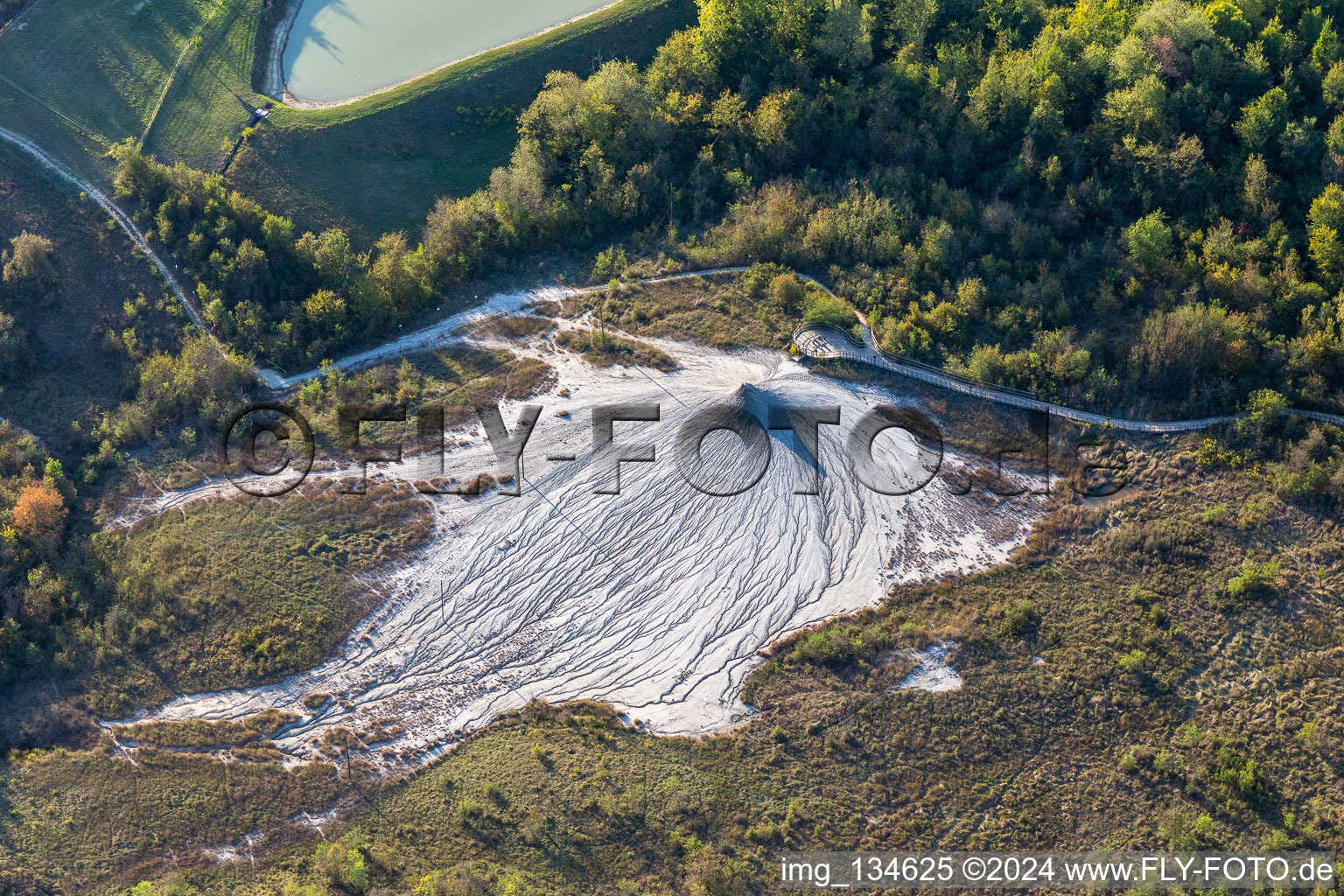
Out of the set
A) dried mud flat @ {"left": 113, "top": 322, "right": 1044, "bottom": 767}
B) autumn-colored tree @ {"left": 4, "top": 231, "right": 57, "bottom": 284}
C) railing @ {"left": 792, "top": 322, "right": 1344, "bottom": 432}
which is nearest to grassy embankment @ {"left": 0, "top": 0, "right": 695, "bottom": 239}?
autumn-colored tree @ {"left": 4, "top": 231, "right": 57, "bottom": 284}

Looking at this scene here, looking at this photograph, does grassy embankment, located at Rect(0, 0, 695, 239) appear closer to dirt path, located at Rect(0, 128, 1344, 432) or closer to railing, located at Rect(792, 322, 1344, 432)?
dirt path, located at Rect(0, 128, 1344, 432)

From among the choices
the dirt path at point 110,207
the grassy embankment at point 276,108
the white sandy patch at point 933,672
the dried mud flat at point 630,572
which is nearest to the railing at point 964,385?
the dried mud flat at point 630,572

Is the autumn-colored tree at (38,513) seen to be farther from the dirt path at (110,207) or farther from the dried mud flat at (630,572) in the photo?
the dirt path at (110,207)

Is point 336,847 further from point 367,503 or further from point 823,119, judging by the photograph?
point 823,119

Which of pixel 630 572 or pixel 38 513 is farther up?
pixel 38 513

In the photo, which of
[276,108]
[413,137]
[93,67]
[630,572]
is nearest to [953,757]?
[630,572]

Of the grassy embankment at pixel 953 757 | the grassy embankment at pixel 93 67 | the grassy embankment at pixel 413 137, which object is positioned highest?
the grassy embankment at pixel 93 67

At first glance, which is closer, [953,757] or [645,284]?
[953,757]

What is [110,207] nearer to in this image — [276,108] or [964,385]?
[276,108]
